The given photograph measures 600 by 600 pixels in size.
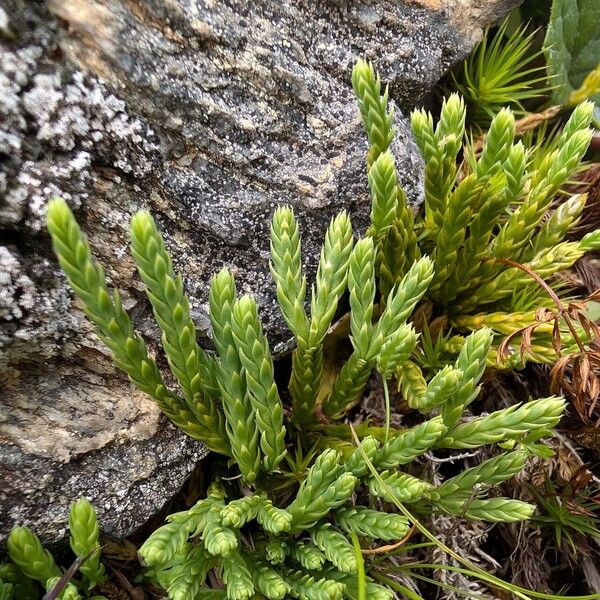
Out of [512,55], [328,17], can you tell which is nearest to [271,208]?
[328,17]

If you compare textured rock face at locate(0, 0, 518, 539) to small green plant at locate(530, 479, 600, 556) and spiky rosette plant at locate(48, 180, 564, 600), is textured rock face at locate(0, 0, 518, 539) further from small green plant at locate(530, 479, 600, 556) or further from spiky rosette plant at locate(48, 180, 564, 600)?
small green plant at locate(530, 479, 600, 556)

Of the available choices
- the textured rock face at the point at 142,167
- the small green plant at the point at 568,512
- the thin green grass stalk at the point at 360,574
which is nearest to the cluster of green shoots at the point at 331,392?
the thin green grass stalk at the point at 360,574

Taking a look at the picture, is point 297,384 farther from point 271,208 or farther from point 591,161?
point 591,161

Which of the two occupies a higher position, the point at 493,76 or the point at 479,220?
the point at 493,76

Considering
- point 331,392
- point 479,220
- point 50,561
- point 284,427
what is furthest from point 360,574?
point 479,220

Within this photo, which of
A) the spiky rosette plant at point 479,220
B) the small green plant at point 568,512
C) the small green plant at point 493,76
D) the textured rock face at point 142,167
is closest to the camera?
the textured rock face at point 142,167

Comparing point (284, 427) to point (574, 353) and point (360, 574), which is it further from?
point (574, 353)

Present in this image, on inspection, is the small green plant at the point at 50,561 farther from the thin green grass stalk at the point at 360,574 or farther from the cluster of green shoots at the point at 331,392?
the thin green grass stalk at the point at 360,574

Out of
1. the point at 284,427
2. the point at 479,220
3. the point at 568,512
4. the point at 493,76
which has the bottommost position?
the point at 568,512
